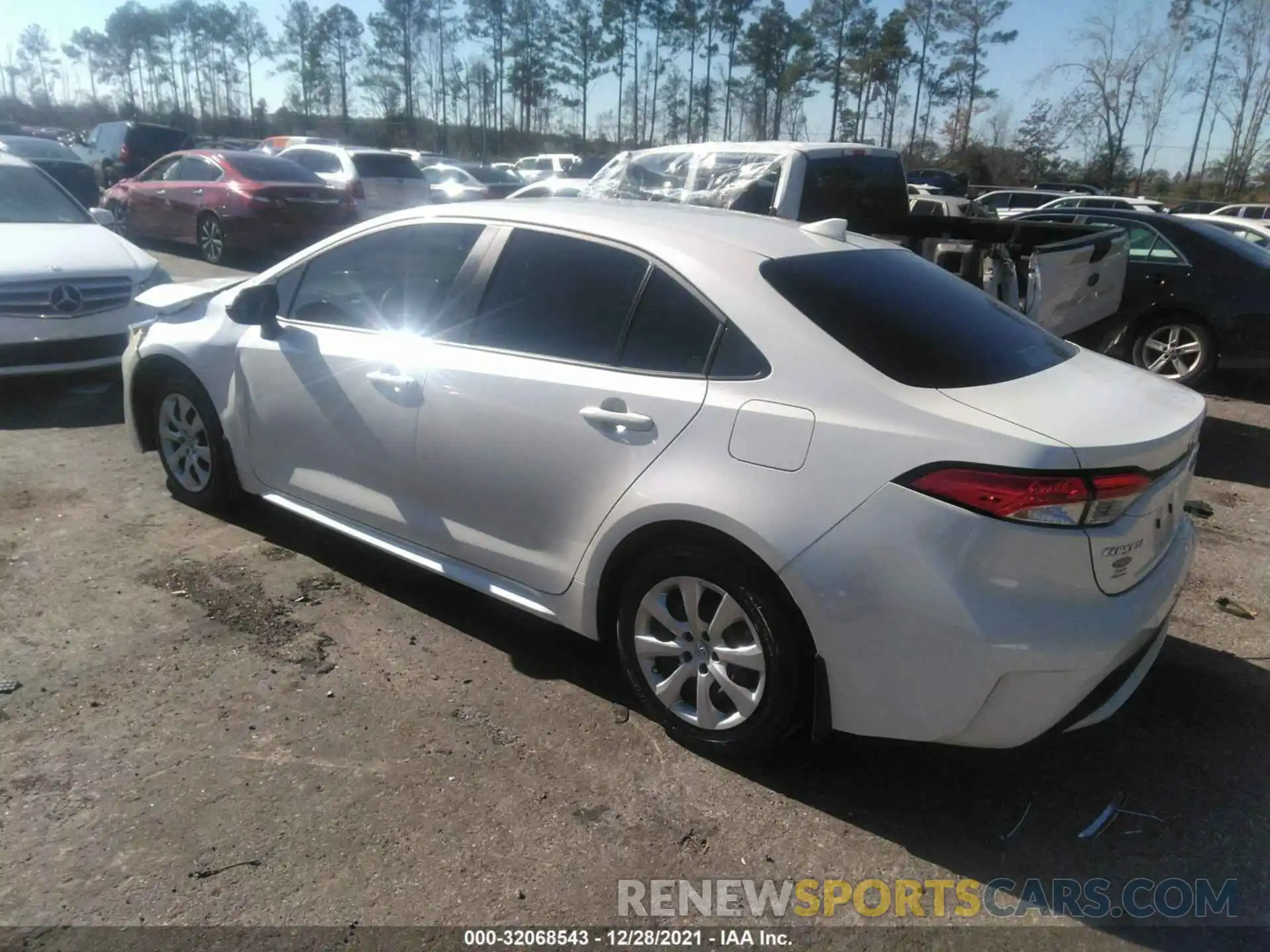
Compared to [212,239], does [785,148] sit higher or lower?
higher

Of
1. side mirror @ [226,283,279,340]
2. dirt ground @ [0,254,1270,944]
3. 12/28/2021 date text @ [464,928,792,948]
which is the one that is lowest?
12/28/2021 date text @ [464,928,792,948]

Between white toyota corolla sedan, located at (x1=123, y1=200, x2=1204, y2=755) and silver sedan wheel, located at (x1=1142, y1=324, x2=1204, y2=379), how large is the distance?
568 centimetres

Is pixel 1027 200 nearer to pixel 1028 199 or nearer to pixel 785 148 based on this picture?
pixel 1028 199

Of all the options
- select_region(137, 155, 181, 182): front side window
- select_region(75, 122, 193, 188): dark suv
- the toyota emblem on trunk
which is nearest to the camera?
the toyota emblem on trunk

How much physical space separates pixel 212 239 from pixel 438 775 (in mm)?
12302

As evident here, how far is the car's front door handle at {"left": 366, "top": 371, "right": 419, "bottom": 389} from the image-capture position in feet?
12.1

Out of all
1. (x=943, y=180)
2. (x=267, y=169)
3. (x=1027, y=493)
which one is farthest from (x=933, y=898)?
(x=943, y=180)

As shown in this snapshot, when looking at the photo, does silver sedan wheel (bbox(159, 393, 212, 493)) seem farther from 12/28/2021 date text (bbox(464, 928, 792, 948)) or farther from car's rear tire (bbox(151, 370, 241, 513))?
12/28/2021 date text (bbox(464, 928, 792, 948))

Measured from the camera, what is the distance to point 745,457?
2.84 m

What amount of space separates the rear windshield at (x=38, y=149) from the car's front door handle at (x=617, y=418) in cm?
1686

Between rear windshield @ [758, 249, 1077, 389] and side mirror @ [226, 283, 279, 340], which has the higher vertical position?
rear windshield @ [758, 249, 1077, 389]

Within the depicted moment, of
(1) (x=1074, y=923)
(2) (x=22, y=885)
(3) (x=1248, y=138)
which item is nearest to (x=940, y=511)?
(1) (x=1074, y=923)

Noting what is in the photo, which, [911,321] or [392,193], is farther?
[392,193]

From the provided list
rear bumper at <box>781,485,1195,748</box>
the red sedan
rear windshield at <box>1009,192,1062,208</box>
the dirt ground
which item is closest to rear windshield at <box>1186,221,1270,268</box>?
the dirt ground
